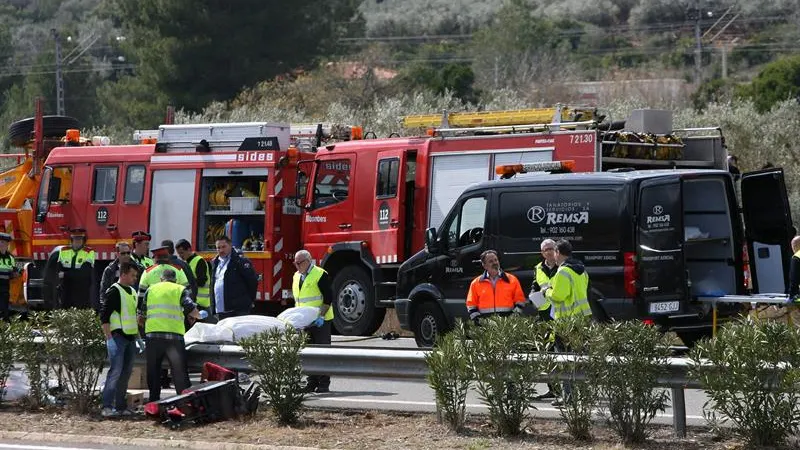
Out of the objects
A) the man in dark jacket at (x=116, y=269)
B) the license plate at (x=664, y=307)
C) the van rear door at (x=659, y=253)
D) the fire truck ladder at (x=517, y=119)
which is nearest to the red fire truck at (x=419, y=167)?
the fire truck ladder at (x=517, y=119)

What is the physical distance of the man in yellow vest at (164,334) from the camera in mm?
12320

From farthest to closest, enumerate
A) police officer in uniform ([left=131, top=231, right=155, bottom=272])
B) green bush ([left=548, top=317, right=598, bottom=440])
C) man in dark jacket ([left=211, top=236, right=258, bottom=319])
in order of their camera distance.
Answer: police officer in uniform ([left=131, top=231, right=155, bottom=272]) < man in dark jacket ([left=211, top=236, right=258, bottom=319]) < green bush ([left=548, top=317, right=598, bottom=440])

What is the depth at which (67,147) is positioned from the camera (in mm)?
22172

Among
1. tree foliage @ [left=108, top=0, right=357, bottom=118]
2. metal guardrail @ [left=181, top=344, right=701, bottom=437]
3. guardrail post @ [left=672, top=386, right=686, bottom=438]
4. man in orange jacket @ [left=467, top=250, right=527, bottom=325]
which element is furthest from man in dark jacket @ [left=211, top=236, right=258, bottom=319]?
tree foliage @ [left=108, top=0, right=357, bottom=118]

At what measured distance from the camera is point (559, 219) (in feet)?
48.9

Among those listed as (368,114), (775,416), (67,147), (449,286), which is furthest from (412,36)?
(775,416)

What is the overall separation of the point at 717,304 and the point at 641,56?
218 feet

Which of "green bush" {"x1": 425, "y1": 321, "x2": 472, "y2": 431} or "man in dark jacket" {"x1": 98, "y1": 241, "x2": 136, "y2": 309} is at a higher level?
"man in dark jacket" {"x1": 98, "y1": 241, "x2": 136, "y2": 309}

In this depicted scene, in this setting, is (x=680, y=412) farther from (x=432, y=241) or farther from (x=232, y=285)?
(x=432, y=241)

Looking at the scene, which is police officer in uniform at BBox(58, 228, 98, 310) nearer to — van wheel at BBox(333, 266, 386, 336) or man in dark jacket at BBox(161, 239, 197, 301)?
van wheel at BBox(333, 266, 386, 336)

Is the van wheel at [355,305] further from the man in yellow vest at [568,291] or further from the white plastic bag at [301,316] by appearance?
the man in yellow vest at [568,291]

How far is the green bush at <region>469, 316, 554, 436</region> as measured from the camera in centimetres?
1045

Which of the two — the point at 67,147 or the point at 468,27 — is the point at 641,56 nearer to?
the point at 468,27

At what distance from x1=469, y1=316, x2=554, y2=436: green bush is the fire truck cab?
9.47m
